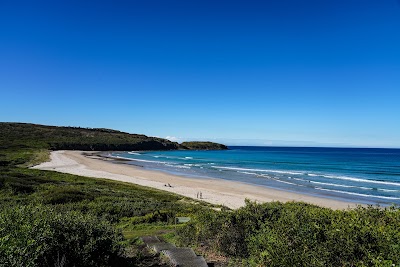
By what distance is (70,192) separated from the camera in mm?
19562

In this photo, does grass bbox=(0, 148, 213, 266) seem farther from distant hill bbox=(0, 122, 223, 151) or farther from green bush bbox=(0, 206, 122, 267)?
distant hill bbox=(0, 122, 223, 151)

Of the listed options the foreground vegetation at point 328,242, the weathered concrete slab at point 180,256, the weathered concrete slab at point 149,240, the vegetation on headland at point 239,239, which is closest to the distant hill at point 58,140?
the weathered concrete slab at point 149,240

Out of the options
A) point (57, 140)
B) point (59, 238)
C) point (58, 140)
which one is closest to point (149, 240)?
point (59, 238)

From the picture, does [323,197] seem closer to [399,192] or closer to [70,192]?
[399,192]

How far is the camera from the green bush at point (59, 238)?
4617 millimetres

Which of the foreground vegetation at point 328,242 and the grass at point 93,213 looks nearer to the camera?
the foreground vegetation at point 328,242

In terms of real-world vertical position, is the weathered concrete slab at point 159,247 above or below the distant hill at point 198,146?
below

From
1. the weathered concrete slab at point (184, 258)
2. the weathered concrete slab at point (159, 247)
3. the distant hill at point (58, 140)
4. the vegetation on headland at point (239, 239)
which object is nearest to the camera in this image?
the vegetation on headland at point (239, 239)

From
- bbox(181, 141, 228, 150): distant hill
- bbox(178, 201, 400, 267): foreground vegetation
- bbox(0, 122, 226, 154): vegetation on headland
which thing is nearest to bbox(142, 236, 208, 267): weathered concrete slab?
bbox(178, 201, 400, 267): foreground vegetation

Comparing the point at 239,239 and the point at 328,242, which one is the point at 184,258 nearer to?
the point at 239,239

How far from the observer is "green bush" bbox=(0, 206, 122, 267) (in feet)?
15.1

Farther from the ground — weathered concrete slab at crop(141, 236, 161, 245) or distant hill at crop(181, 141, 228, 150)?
distant hill at crop(181, 141, 228, 150)

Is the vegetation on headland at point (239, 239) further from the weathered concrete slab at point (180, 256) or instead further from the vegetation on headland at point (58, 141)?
the vegetation on headland at point (58, 141)

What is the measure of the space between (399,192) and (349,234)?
119ft
